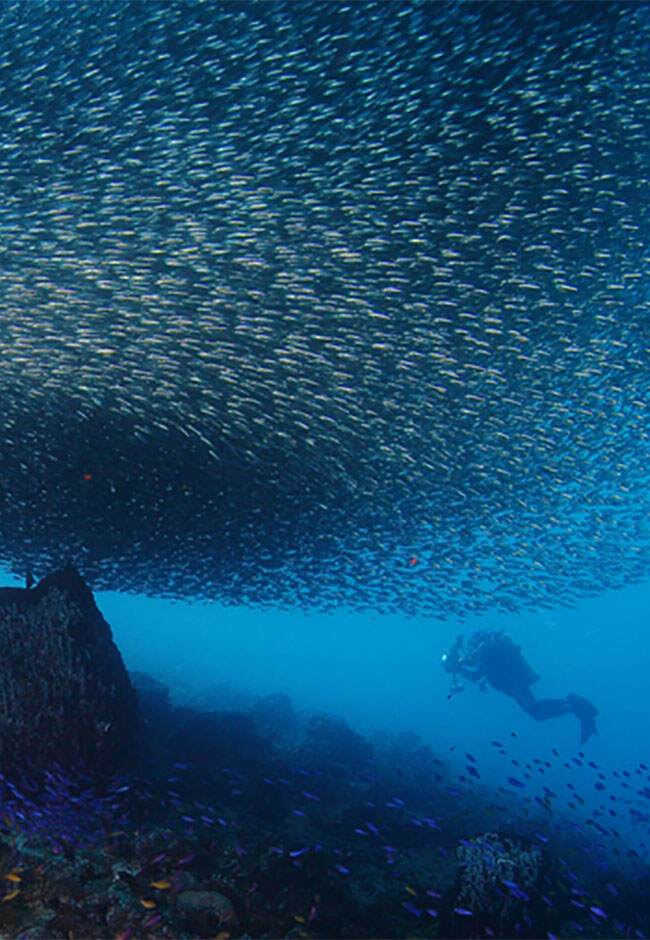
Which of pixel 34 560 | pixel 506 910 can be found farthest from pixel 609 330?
pixel 34 560

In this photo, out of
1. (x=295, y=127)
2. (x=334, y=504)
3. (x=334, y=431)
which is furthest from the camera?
(x=334, y=504)

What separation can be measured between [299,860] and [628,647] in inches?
6149

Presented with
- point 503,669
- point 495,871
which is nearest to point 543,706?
point 503,669

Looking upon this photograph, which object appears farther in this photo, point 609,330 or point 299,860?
point 609,330

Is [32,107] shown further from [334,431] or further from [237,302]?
[334,431]

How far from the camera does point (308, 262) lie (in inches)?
379

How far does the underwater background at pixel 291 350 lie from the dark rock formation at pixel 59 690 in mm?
80

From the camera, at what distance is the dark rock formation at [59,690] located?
33.0 feet

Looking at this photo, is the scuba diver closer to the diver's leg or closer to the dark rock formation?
the diver's leg

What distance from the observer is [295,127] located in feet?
27.0

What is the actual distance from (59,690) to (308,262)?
8591 mm

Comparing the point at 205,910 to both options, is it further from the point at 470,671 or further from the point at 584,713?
the point at 584,713

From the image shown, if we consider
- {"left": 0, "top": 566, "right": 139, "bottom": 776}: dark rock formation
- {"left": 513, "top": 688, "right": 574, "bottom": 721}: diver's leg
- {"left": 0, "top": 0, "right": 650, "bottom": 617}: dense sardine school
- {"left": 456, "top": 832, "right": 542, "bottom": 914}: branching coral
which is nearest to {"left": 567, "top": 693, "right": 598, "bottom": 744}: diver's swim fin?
{"left": 513, "top": 688, "right": 574, "bottom": 721}: diver's leg

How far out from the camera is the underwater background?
7.72m
